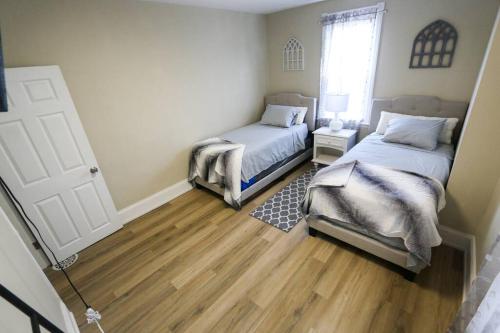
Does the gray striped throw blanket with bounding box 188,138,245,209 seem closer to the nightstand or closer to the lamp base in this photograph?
the nightstand

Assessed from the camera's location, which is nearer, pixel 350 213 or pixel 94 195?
pixel 350 213

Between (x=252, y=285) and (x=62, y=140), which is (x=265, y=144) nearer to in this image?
(x=252, y=285)

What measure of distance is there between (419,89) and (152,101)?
11.1ft

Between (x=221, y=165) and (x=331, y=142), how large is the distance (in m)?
1.73

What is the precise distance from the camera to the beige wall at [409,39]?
233 centimetres

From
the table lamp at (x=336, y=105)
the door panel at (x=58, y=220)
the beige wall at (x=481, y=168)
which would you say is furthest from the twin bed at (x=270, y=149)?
the beige wall at (x=481, y=168)

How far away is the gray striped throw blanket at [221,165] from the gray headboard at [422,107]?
1.98 m

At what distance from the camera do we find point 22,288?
1167 millimetres

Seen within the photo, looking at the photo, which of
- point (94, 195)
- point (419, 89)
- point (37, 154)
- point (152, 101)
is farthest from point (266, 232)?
point (419, 89)

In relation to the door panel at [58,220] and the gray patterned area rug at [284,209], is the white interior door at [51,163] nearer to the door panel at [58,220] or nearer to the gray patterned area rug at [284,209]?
the door panel at [58,220]

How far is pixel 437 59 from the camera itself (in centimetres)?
259

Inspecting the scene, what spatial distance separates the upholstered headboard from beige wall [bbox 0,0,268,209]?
733 millimetres

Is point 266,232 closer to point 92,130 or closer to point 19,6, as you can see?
point 92,130

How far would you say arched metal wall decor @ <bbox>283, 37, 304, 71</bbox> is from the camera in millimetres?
3680
